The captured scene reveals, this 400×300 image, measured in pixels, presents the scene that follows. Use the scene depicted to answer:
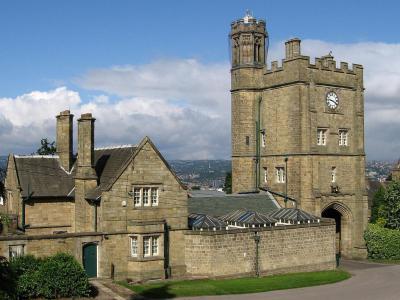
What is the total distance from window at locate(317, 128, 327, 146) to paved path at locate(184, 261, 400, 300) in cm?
1125

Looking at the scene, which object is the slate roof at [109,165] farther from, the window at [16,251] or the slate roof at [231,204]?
the slate roof at [231,204]

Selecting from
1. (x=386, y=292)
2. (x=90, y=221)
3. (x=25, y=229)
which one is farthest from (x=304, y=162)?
(x=25, y=229)

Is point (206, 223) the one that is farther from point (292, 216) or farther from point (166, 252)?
point (292, 216)

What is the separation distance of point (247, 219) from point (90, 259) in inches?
425

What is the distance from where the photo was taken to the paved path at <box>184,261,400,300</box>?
32.2 meters

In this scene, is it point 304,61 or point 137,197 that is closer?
point 137,197

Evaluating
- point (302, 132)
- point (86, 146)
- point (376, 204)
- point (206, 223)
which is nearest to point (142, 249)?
point (206, 223)

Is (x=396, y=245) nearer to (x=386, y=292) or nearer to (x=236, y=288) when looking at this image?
(x=386, y=292)

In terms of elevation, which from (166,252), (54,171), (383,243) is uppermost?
(54,171)

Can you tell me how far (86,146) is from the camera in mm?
36219

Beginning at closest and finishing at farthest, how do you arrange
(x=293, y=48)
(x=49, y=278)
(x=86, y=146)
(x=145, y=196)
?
(x=49, y=278)
(x=145, y=196)
(x=86, y=146)
(x=293, y=48)

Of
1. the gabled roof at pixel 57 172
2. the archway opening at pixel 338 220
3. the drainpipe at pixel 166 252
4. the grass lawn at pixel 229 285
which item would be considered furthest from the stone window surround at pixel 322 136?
the drainpipe at pixel 166 252

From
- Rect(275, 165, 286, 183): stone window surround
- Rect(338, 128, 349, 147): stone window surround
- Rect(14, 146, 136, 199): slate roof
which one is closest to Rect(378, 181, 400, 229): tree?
Rect(338, 128, 349, 147): stone window surround

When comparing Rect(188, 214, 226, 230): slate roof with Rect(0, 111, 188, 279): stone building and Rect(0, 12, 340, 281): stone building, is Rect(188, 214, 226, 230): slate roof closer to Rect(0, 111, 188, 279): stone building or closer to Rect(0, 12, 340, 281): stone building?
Rect(0, 12, 340, 281): stone building
